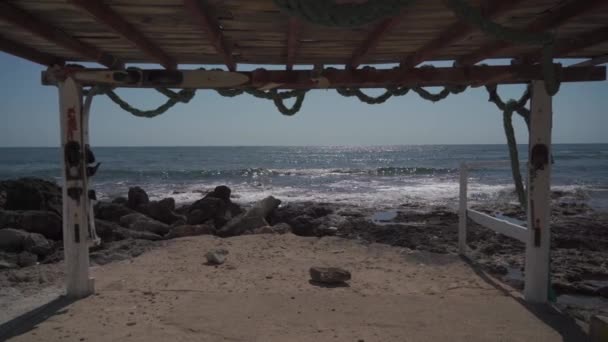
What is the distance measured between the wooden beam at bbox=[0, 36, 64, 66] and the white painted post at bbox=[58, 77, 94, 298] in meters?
0.38

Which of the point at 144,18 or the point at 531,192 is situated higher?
the point at 144,18

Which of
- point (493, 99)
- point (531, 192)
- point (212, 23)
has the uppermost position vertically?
point (212, 23)

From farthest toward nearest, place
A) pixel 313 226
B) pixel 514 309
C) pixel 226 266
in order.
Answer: pixel 313 226, pixel 226 266, pixel 514 309

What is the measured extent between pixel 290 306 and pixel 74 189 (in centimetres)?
240

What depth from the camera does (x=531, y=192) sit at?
4273 millimetres

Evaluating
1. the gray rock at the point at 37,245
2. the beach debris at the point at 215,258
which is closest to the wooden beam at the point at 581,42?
the beach debris at the point at 215,258

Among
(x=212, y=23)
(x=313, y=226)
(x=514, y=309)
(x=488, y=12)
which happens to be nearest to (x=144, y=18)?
(x=212, y=23)

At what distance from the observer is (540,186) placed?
167 inches

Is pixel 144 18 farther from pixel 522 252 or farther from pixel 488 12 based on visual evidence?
pixel 522 252

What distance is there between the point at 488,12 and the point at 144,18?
2.54 m

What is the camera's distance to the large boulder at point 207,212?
38.7 feet

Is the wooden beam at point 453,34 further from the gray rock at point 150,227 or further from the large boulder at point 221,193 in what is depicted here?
the large boulder at point 221,193

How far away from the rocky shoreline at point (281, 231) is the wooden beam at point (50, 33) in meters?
2.62

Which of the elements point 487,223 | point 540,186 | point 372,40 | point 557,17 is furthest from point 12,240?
point 557,17
